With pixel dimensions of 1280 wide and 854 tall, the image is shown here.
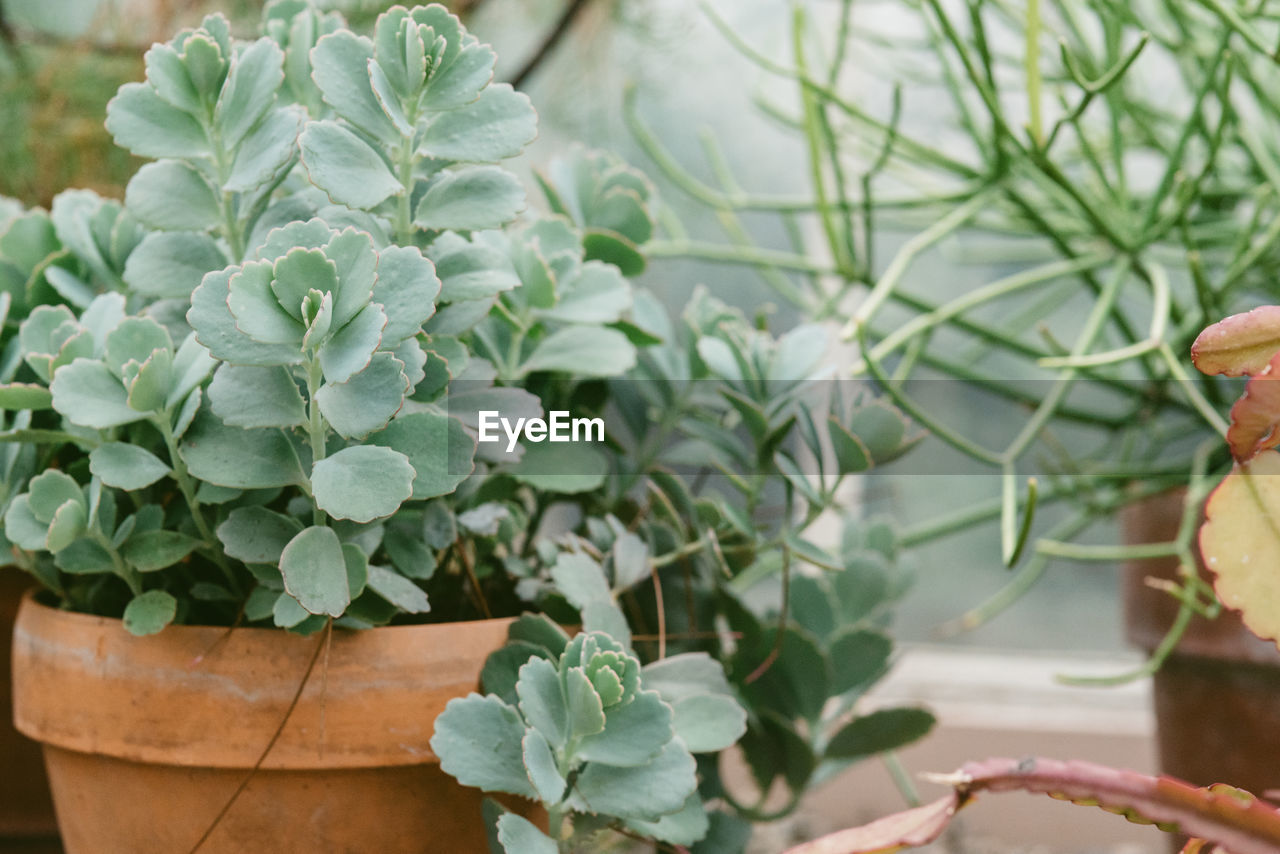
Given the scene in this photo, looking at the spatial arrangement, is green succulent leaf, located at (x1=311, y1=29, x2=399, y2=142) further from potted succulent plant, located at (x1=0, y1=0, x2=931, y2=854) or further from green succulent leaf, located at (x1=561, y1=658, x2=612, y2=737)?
green succulent leaf, located at (x1=561, y1=658, x2=612, y2=737)

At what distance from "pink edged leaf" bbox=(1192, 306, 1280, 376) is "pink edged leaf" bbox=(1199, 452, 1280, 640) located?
1.0 inches

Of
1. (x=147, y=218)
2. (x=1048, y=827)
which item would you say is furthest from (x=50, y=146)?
(x=1048, y=827)

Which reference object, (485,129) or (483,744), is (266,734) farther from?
(485,129)

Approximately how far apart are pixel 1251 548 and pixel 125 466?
0.95 feet

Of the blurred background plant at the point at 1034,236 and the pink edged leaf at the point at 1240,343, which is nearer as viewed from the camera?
the pink edged leaf at the point at 1240,343

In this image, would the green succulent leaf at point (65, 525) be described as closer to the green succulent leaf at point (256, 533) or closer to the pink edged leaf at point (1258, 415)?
the green succulent leaf at point (256, 533)

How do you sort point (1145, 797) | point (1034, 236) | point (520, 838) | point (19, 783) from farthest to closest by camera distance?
point (1034, 236), point (19, 783), point (520, 838), point (1145, 797)

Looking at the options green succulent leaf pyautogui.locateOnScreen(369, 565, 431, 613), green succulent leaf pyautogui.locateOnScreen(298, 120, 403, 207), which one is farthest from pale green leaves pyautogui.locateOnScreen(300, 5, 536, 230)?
green succulent leaf pyautogui.locateOnScreen(369, 565, 431, 613)

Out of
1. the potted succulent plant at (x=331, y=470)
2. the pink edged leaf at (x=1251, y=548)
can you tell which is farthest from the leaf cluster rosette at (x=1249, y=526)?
the potted succulent plant at (x=331, y=470)

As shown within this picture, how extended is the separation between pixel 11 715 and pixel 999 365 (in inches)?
34.2

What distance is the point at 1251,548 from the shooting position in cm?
19

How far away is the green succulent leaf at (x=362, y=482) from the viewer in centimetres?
23

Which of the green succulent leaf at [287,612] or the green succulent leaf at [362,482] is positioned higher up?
the green succulent leaf at [362,482]

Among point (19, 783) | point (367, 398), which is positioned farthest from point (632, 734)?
point (19, 783)
